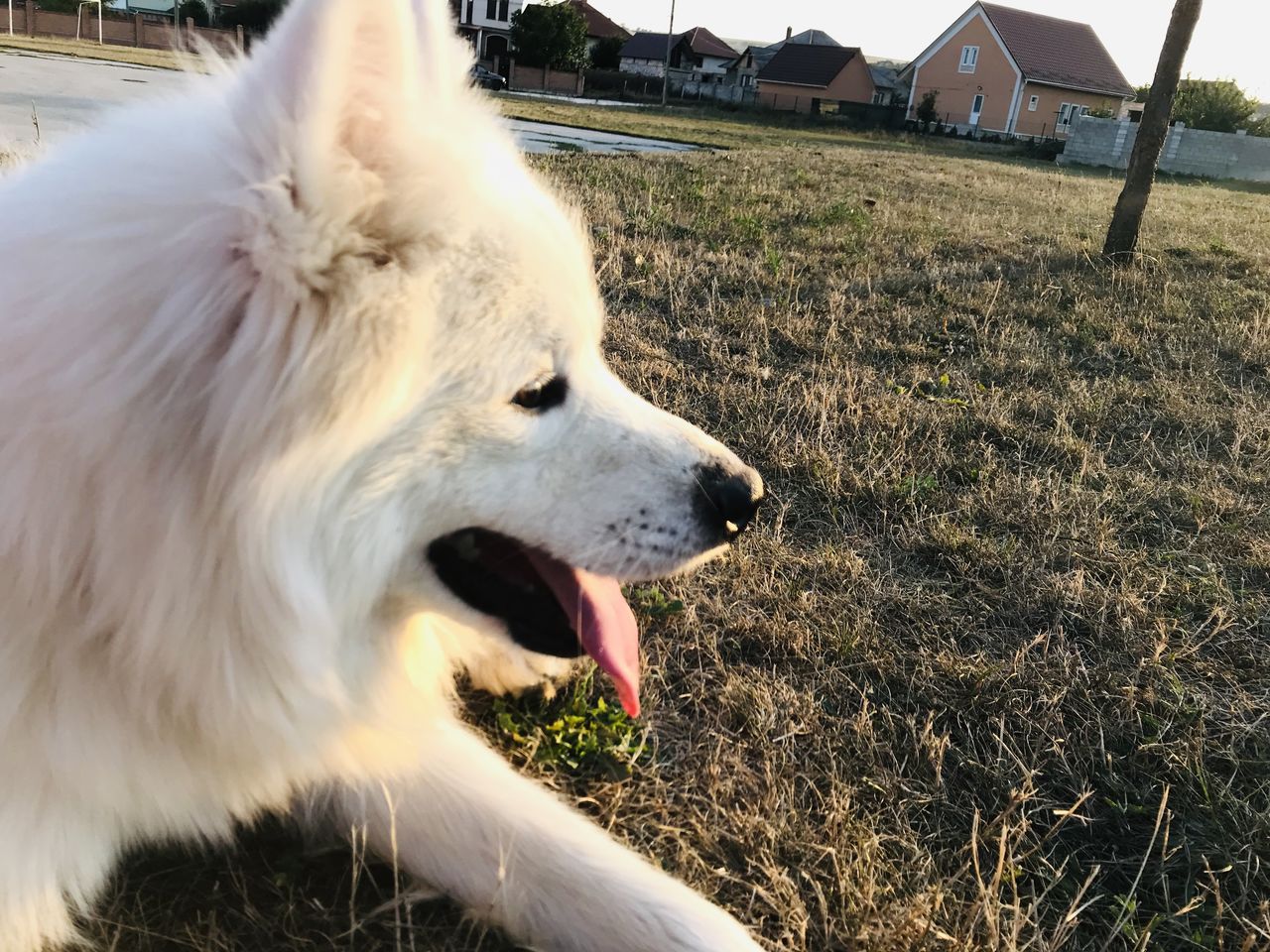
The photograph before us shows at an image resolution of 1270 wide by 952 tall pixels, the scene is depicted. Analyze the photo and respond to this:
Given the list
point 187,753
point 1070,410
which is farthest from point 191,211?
point 1070,410

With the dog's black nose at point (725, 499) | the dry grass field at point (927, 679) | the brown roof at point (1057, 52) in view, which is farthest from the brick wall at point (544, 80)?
the dog's black nose at point (725, 499)

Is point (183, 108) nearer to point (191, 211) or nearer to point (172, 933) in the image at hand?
point (191, 211)

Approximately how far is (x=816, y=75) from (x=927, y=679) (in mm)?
52273

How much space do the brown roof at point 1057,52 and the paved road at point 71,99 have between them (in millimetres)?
34808

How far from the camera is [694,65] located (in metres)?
58.0

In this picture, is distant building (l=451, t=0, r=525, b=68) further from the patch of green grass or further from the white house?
the patch of green grass

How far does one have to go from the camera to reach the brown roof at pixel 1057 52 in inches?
1625

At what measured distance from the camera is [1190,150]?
949 inches

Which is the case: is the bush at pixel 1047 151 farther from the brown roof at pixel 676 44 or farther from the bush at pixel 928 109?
the brown roof at pixel 676 44

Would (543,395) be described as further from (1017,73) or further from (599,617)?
(1017,73)

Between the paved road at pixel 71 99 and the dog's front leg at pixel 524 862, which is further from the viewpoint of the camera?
the paved road at pixel 71 99

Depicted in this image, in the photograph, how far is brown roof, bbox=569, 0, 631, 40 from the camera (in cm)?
5479

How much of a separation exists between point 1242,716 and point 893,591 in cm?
82

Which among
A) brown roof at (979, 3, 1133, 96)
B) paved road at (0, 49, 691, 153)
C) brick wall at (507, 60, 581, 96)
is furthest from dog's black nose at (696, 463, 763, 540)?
brown roof at (979, 3, 1133, 96)
